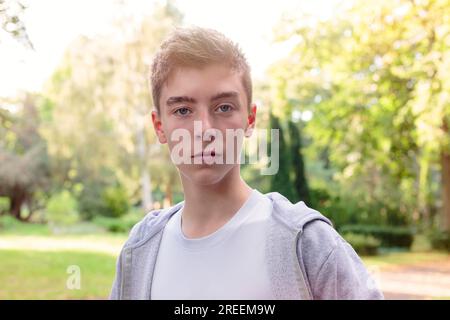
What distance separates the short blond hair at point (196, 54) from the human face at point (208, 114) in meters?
0.01

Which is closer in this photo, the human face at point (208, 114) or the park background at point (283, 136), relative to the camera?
the human face at point (208, 114)

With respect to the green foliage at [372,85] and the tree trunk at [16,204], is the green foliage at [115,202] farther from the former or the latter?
the green foliage at [372,85]

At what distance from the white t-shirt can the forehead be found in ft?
0.54

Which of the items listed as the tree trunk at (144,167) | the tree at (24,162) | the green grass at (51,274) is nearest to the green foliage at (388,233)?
the green grass at (51,274)

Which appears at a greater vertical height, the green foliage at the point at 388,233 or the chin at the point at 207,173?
the chin at the point at 207,173

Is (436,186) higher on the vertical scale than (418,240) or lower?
higher

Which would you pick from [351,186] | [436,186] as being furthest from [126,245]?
[436,186]

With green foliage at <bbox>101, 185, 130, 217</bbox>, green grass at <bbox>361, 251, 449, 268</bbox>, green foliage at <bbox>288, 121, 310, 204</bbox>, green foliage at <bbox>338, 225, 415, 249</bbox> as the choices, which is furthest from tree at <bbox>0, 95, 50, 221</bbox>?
green grass at <bbox>361, 251, 449, 268</bbox>

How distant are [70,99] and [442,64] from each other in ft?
29.8

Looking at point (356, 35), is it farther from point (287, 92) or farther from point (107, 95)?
point (107, 95)

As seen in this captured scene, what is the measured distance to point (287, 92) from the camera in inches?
347

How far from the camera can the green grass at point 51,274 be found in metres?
5.26

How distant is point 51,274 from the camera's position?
6.50 metres
